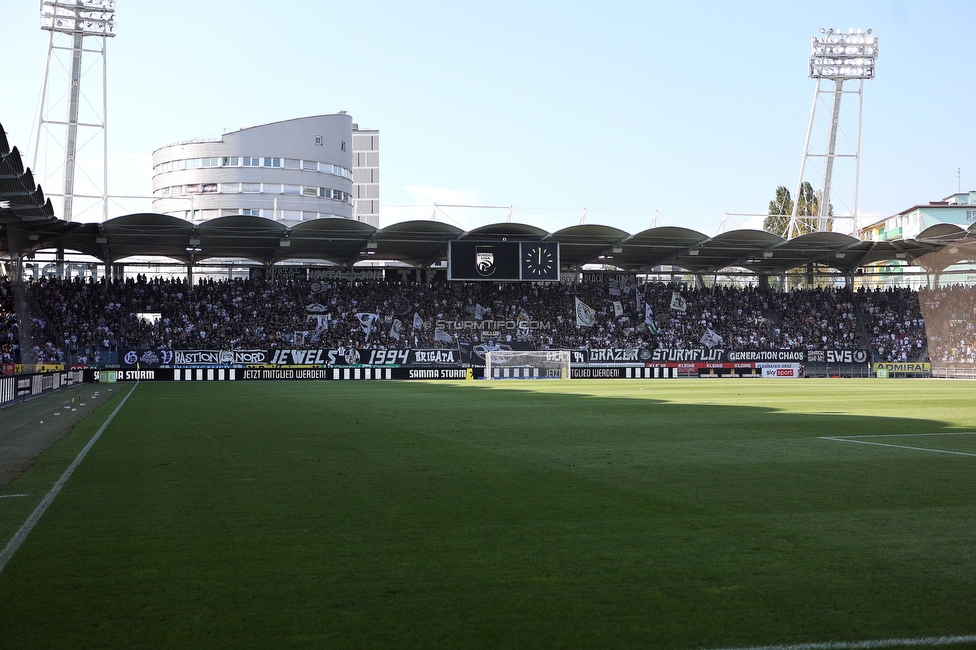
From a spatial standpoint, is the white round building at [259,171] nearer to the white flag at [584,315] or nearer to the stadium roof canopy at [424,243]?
the stadium roof canopy at [424,243]

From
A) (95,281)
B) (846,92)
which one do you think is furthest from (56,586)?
(846,92)

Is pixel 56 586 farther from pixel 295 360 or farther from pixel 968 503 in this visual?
pixel 295 360

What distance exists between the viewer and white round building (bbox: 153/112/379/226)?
91062 millimetres

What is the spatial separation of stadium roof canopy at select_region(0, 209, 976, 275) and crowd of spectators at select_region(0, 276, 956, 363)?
224cm

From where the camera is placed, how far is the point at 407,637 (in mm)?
4734

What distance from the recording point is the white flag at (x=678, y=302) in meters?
63.5

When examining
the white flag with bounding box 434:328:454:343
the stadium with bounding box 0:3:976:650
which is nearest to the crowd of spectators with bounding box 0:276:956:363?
the white flag with bounding box 434:328:454:343

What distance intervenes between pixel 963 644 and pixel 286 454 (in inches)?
415

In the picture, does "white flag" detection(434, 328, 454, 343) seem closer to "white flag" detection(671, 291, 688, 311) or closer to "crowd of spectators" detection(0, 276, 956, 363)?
"crowd of spectators" detection(0, 276, 956, 363)

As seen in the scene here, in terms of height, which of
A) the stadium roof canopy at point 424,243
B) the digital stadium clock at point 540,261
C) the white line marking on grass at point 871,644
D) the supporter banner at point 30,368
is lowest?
the white line marking on grass at point 871,644

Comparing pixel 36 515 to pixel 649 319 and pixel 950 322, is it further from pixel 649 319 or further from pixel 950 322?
pixel 950 322

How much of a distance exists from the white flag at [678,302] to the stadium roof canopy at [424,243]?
2711 mm

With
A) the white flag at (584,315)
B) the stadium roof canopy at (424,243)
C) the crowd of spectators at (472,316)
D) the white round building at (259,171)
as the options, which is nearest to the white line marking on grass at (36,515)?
the stadium roof canopy at (424,243)

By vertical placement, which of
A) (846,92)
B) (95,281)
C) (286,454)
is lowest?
(286,454)
